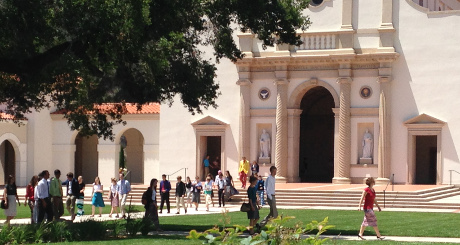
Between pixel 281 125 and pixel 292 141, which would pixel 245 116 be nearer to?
pixel 281 125

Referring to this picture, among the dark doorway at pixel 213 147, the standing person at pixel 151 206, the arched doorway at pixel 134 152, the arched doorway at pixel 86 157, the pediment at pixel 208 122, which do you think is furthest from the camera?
the arched doorway at pixel 86 157

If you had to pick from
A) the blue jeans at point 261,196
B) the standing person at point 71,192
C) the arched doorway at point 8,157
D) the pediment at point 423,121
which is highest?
the pediment at point 423,121

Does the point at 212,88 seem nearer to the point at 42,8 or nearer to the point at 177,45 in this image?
the point at 177,45

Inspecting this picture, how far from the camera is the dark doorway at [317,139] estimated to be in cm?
5128

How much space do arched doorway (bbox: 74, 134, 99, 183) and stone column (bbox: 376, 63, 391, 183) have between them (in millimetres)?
20741

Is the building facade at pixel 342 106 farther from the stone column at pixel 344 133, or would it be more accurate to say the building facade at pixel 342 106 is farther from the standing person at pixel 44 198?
the standing person at pixel 44 198

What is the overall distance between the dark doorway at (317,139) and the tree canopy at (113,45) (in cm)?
2389

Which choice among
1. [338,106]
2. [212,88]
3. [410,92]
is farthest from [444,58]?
[212,88]

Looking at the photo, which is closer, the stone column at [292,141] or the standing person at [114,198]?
the standing person at [114,198]

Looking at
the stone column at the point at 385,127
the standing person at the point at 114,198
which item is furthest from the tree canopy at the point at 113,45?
the stone column at the point at 385,127

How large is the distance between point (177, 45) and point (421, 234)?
7772 millimetres

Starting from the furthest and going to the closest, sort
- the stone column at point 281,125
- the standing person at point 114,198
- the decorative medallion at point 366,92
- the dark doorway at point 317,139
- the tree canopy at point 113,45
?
the dark doorway at point 317,139 → the stone column at point 281,125 → the decorative medallion at point 366,92 → the standing person at point 114,198 → the tree canopy at point 113,45

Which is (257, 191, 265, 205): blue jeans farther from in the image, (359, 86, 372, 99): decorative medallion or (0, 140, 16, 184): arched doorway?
(0, 140, 16, 184): arched doorway

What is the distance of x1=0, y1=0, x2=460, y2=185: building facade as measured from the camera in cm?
4444
